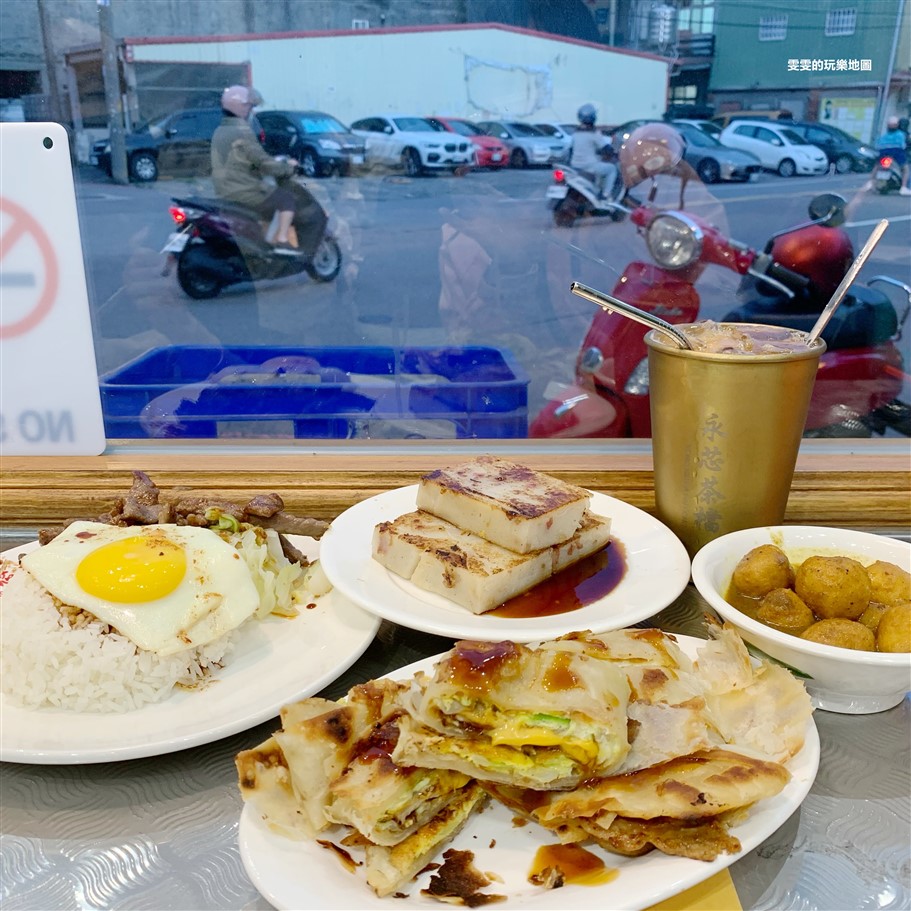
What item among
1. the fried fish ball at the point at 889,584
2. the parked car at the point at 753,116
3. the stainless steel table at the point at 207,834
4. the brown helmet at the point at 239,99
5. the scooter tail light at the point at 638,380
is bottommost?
the stainless steel table at the point at 207,834

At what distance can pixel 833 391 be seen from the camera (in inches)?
106

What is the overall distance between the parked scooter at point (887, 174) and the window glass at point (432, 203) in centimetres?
5

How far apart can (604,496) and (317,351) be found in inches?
44.8

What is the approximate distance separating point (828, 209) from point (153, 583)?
2739mm

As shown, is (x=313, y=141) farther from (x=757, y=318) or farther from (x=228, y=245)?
(x=757, y=318)

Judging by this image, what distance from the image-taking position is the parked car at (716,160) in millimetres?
3078

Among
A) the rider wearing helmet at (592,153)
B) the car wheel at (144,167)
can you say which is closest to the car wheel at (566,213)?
the rider wearing helmet at (592,153)

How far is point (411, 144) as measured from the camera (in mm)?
2980

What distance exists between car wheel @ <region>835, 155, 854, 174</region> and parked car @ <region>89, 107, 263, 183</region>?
6.72 ft

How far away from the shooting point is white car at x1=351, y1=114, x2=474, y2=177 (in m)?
2.92

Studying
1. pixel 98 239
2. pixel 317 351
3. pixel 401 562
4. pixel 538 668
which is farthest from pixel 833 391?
pixel 98 239

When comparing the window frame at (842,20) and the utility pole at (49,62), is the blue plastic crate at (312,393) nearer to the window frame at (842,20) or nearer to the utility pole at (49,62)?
the utility pole at (49,62)

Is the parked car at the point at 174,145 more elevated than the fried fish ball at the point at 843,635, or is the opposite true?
the parked car at the point at 174,145

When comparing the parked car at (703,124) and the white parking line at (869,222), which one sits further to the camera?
the parked car at (703,124)
